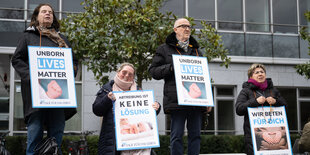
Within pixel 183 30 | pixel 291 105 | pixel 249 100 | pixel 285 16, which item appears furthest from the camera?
pixel 285 16

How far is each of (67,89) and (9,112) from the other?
9.88 m

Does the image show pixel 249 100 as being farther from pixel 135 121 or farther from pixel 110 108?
pixel 110 108

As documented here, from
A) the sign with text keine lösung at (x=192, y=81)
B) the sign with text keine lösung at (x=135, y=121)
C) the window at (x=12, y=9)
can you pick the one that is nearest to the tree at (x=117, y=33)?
the sign with text keine lösung at (x=192, y=81)

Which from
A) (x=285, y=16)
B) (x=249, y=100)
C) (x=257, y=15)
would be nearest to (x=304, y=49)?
(x=285, y=16)

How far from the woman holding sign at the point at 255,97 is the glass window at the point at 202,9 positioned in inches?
405

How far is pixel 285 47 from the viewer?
16.1 metres

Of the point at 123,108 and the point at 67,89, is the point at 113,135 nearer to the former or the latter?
the point at 123,108

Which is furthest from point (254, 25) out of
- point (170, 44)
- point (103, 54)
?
point (170, 44)

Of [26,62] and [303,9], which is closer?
[26,62]

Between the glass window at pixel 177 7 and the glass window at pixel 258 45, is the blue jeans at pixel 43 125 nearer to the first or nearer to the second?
the glass window at pixel 177 7

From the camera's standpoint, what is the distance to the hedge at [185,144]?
40.7ft

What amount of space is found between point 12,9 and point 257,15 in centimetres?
918

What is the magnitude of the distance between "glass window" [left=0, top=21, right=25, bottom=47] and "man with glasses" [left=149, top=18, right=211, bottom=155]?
9.95m

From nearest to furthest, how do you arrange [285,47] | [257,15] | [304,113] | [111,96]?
[111,96]
[304,113]
[285,47]
[257,15]
